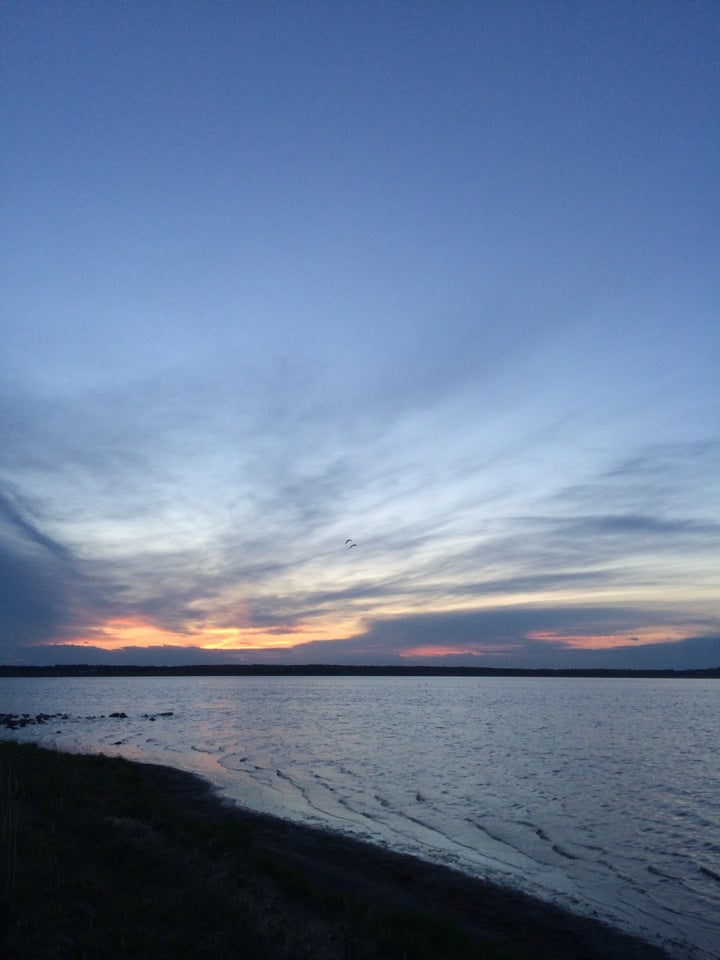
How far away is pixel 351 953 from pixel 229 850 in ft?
23.0

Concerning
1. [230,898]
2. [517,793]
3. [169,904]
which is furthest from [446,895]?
[517,793]

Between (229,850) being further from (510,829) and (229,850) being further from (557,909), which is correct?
(510,829)

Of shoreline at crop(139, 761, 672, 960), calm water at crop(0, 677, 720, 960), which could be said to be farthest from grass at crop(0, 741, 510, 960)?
calm water at crop(0, 677, 720, 960)

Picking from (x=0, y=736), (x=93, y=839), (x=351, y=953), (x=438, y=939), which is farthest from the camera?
(x=0, y=736)

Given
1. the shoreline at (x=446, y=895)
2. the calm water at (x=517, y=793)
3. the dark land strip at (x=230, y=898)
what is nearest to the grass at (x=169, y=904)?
the dark land strip at (x=230, y=898)

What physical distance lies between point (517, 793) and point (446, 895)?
625 inches

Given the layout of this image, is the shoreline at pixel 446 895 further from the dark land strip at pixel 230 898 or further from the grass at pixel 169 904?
the grass at pixel 169 904

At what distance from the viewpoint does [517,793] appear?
103ft

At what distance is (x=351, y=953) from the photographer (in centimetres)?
1106

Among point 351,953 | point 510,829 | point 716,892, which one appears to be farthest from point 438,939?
point 510,829

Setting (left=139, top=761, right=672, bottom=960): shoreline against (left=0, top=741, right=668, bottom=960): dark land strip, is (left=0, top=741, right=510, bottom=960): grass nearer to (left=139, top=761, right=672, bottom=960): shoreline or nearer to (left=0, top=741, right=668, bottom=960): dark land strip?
(left=0, top=741, right=668, bottom=960): dark land strip

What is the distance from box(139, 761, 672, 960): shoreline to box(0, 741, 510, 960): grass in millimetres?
1565

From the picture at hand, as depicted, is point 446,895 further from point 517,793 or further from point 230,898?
point 517,793

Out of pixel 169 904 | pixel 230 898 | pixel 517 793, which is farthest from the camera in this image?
pixel 517 793
